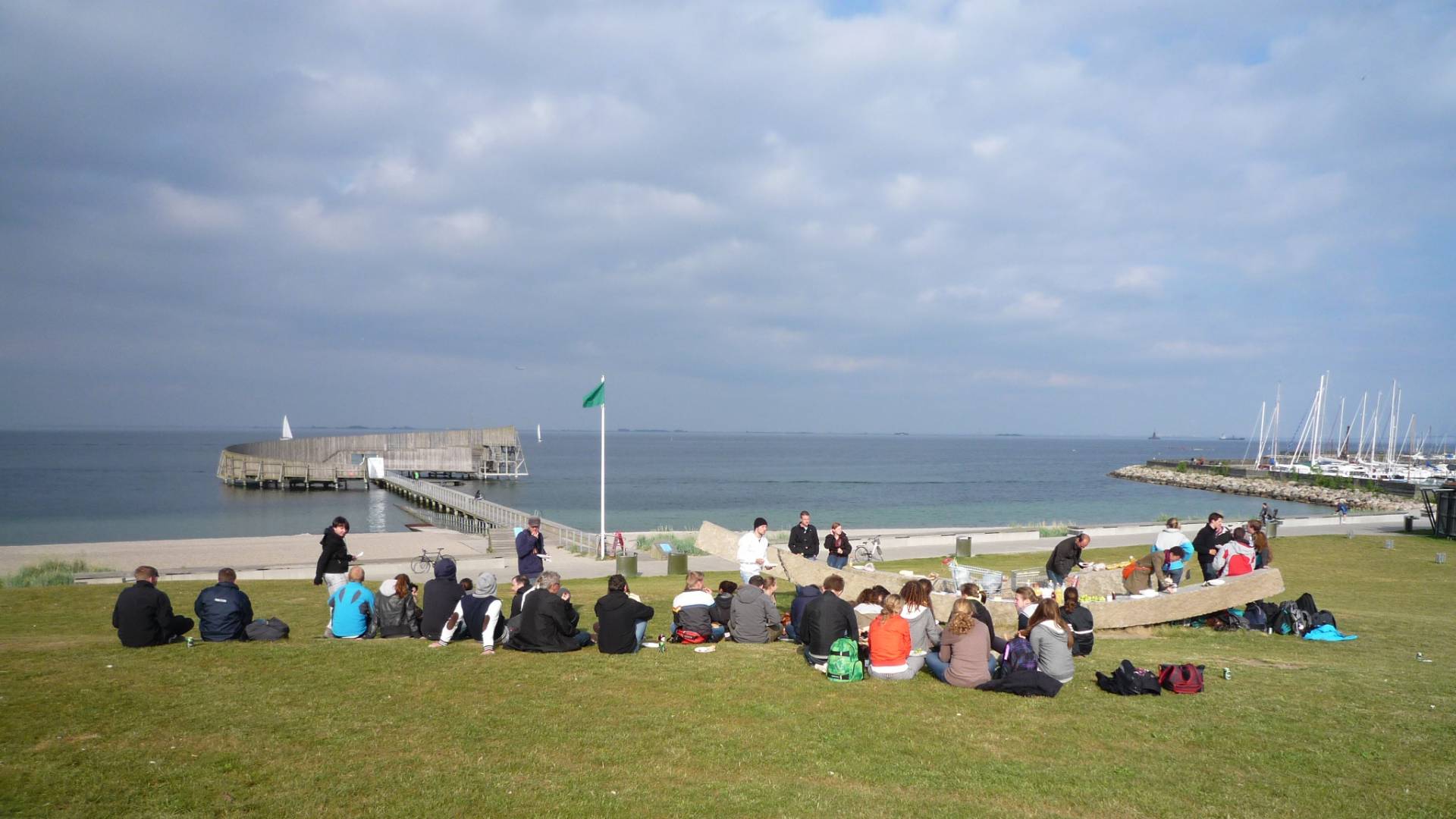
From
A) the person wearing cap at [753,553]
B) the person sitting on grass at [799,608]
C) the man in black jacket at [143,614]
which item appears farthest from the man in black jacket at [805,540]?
Answer: the man in black jacket at [143,614]

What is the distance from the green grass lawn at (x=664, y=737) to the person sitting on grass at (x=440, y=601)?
0.29 metres

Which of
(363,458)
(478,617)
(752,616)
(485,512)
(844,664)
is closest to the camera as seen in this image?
(844,664)

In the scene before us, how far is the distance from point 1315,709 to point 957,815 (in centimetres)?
471

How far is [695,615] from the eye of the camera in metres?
10.2

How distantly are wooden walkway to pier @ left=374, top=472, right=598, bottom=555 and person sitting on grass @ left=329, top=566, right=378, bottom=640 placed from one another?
14642mm

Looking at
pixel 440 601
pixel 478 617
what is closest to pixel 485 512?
pixel 440 601

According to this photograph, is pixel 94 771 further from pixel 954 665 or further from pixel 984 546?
pixel 984 546

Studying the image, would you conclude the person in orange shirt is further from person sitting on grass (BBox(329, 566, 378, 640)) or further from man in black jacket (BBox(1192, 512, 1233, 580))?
man in black jacket (BBox(1192, 512, 1233, 580))

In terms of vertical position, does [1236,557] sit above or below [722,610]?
above

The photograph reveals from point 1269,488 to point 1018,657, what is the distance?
81.4m

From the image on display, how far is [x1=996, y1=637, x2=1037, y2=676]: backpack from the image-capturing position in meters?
8.20

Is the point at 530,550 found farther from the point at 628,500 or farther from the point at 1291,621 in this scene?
the point at 628,500

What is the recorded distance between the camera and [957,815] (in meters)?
5.41

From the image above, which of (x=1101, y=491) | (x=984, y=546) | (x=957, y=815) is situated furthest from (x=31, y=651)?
(x=1101, y=491)
